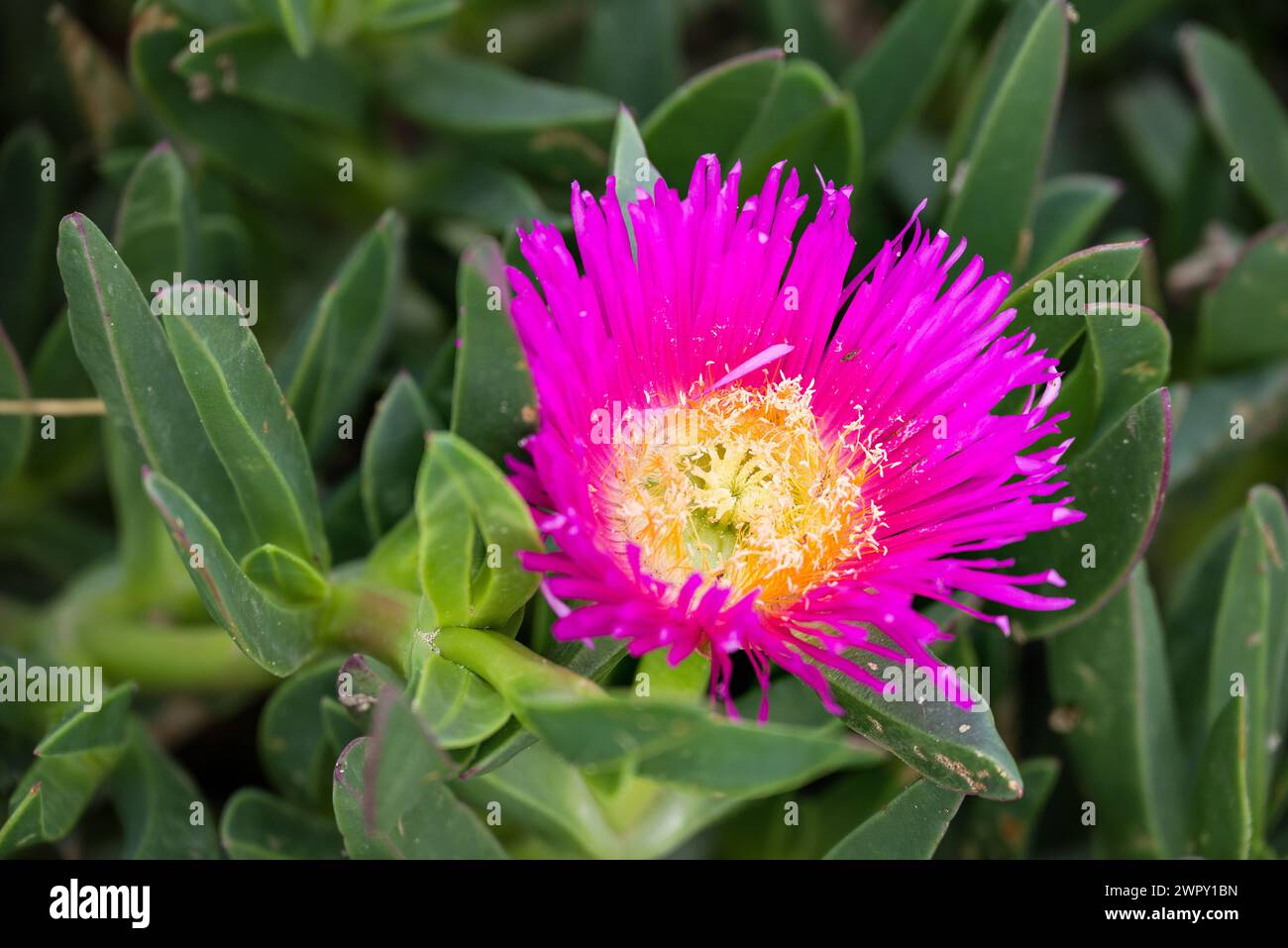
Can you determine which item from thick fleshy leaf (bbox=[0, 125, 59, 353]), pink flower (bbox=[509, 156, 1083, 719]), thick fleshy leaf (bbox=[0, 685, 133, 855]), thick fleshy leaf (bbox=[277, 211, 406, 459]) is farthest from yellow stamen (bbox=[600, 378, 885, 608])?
thick fleshy leaf (bbox=[0, 125, 59, 353])

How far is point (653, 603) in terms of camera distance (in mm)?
655

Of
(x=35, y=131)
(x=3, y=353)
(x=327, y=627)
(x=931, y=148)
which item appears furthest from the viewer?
(x=931, y=148)

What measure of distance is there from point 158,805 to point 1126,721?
2.08ft

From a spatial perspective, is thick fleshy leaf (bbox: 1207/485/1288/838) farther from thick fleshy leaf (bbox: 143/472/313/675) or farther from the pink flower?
thick fleshy leaf (bbox: 143/472/313/675)

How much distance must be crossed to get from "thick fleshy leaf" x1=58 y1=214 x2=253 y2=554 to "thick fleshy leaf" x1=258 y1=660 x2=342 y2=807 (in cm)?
12

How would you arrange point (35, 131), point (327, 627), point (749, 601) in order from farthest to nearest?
point (35, 131) → point (327, 627) → point (749, 601)

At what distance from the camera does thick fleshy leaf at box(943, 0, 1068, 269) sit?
33.3 inches

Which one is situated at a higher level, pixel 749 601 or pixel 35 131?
pixel 35 131

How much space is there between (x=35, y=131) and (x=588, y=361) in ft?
2.01

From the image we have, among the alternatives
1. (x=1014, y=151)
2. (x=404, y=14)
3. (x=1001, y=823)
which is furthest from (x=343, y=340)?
(x=1001, y=823)

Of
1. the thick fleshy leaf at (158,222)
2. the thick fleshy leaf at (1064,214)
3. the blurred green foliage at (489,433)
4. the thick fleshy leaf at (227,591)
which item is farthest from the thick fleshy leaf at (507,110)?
the thick fleshy leaf at (227,591)
